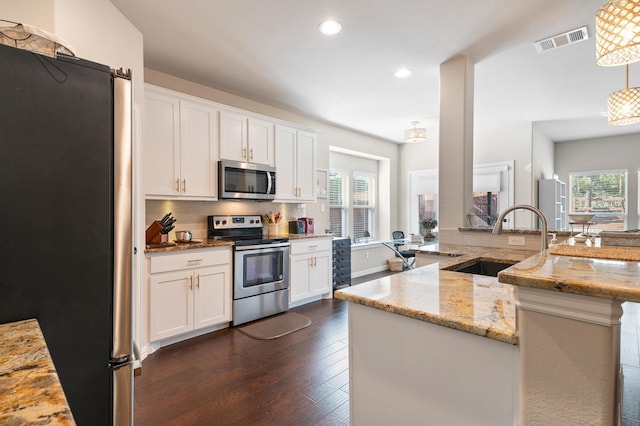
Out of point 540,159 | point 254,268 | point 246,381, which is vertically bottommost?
point 246,381

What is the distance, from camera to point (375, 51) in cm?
286

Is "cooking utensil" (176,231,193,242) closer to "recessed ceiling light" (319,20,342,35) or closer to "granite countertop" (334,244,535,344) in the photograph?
"recessed ceiling light" (319,20,342,35)

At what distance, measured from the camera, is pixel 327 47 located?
2793 millimetres

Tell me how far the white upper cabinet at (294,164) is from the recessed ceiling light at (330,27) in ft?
5.25

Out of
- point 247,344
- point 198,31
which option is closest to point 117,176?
point 198,31

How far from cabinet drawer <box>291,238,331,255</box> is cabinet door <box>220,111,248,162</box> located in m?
1.18

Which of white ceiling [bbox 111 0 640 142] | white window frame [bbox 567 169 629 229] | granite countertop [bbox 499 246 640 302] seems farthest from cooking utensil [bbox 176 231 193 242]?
white window frame [bbox 567 169 629 229]

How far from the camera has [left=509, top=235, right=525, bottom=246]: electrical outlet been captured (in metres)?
2.60

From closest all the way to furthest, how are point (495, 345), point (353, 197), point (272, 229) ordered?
point (495, 345)
point (272, 229)
point (353, 197)

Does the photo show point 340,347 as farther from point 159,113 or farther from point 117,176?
point 159,113

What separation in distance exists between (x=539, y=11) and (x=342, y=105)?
2.41m

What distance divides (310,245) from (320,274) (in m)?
0.43

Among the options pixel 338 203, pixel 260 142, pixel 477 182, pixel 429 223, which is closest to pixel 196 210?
pixel 260 142

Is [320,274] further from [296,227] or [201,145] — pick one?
[201,145]
